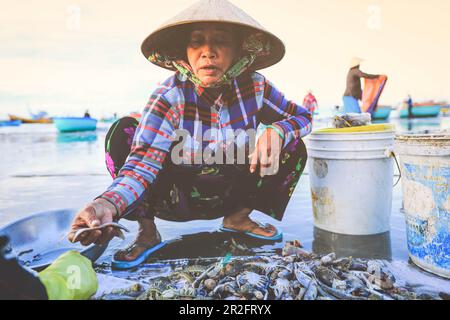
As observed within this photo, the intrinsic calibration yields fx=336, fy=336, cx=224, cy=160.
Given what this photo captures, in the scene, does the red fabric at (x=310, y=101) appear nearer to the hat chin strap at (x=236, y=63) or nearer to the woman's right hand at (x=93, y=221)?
the hat chin strap at (x=236, y=63)

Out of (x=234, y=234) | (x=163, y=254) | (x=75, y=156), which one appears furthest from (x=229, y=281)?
(x=75, y=156)

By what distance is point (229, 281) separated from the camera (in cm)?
172

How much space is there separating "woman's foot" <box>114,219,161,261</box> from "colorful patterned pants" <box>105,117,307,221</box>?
0.25ft

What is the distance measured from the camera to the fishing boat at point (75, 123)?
14.8m

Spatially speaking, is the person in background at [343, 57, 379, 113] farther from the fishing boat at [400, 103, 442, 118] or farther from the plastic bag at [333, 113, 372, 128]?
the fishing boat at [400, 103, 442, 118]

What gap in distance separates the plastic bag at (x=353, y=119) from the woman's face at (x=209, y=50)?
101 centimetres

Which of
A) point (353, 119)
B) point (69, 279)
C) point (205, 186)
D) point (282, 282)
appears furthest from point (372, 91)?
point (69, 279)

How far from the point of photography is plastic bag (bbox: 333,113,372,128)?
98.0 inches

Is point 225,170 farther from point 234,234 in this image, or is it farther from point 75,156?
point 75,156

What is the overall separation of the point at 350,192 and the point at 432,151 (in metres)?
0.78

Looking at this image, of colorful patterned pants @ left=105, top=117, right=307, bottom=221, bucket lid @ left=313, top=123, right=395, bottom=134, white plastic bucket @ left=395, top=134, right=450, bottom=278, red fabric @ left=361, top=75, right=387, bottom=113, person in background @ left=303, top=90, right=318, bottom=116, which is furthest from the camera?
person in background @ left=303, top=90, right=318, bottom=116

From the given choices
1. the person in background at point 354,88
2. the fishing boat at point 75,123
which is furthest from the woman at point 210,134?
the fishing boat at point 75,123

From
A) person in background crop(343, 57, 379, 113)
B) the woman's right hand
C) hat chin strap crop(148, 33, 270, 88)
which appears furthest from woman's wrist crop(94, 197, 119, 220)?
person in background crop(343, 57, 379, 113)

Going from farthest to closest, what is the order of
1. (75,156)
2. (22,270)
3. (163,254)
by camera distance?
(75,156)
(163,254)
(22,270)
